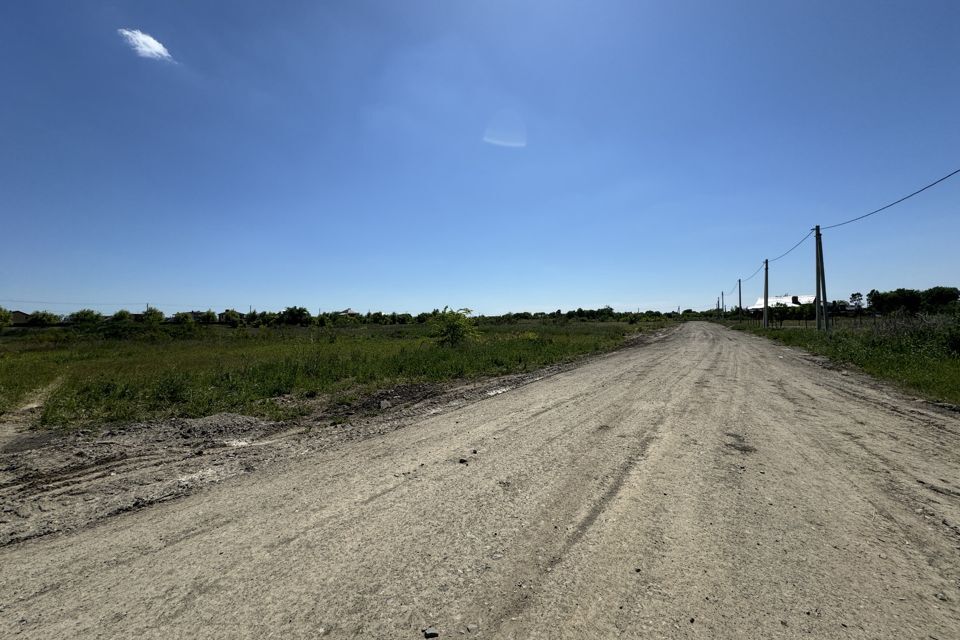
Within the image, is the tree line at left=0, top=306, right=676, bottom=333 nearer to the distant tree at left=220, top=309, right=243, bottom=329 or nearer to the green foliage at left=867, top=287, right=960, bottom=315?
the distant tree at left=220, top=309, right=243, bottom=329

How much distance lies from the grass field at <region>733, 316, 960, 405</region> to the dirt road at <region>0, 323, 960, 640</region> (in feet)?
16.6

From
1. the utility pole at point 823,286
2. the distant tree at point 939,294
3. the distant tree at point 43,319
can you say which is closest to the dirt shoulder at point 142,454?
the utility pole at point 823,286

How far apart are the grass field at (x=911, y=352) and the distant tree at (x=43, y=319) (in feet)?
284

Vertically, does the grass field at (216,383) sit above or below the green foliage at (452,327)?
below

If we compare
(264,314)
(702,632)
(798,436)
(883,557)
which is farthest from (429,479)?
(264,314)

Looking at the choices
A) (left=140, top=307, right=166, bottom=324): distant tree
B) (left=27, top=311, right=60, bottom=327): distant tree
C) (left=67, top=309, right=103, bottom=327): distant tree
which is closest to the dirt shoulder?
(left=140, top=307, right=166, bottom=324): distant tree

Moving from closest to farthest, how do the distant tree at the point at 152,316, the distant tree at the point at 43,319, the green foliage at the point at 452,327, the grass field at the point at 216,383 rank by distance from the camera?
the grass field at the point at 216,383, the green foliage at the point at 452,327, the distant tree at the point at 152,316, the distant tree at the point at 43,319

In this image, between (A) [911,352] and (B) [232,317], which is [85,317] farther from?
(A) [911,352]

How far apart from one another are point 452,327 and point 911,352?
16994 millimetres

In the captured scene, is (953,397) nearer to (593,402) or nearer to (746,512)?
(593,402)

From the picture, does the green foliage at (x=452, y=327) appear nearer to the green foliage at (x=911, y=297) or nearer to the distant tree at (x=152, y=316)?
the distant tree at (x=152, y=316)

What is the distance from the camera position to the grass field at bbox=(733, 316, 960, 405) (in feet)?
29.0

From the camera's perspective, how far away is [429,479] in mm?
4242

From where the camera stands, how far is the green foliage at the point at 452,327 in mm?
20188
